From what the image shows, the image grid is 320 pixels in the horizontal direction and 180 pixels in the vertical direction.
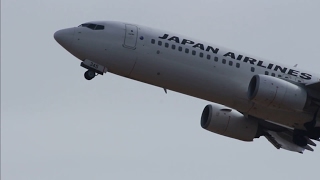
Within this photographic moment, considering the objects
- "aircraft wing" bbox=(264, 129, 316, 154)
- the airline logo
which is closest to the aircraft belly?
→ the airline logo

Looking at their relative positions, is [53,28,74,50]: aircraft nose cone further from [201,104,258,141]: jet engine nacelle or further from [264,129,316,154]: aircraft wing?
[264,129,316,154]: aircraft wing

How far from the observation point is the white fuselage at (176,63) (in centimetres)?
5778

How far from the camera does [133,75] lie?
190 feet

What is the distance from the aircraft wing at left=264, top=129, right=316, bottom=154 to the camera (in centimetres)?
6450

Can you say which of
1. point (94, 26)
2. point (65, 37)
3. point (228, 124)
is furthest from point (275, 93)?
point (65, 37)

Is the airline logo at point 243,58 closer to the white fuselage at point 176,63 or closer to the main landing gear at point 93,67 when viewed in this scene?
the white fuselage at point 176,63

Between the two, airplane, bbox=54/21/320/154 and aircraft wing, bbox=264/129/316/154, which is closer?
airplane, bbox=54/21/320/154

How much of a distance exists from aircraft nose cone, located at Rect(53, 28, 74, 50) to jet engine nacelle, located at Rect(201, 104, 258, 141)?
1009cm

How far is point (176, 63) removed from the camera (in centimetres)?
5806

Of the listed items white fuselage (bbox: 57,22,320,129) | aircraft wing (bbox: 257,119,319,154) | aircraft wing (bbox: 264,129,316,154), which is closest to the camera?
white fuselage (bbox: 57,22,320,129)

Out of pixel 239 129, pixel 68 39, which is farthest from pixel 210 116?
pixel 68 39

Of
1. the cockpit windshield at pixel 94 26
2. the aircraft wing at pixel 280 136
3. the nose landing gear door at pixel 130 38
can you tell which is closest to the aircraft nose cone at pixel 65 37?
the cockpit windshield at pixel 94 26

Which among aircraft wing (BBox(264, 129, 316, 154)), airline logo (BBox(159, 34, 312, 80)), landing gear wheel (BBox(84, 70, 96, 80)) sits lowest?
aircraft wing (BBox(264, 129, 316, 154))

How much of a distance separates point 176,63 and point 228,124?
6815 millimetres
